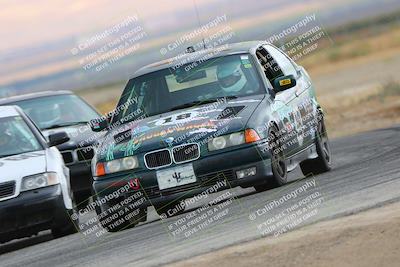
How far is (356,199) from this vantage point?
1066 cm

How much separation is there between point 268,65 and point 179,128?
2.15 m

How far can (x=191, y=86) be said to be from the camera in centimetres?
1305

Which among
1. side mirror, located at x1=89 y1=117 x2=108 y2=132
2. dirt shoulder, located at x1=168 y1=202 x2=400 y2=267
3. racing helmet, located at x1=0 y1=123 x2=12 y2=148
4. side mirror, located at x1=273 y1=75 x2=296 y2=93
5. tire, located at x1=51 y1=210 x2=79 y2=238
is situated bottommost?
tire, located at x1=51 y1=210 x2=79 y2=238

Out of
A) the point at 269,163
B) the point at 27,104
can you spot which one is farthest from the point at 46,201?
the point at 27,104

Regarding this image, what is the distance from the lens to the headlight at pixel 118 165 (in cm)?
1196

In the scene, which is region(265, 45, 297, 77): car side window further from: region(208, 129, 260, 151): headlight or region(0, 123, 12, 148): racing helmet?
region(0, 123, 12, 148): racing helmet

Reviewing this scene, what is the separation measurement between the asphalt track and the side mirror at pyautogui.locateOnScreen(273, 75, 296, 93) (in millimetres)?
1013

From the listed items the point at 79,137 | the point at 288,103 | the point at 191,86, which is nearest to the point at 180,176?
the point at 191,86

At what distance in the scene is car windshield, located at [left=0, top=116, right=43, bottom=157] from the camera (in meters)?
13.4

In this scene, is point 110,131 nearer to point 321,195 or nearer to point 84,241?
point 84,241

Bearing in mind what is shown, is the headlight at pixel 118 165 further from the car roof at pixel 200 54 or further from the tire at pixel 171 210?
the car roof at pixel 200 54

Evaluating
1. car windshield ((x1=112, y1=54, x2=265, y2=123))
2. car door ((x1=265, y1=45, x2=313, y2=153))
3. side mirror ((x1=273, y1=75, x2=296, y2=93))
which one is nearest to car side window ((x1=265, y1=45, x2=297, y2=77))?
car door ((x1=265, y1=45, x2=313, y2=153))

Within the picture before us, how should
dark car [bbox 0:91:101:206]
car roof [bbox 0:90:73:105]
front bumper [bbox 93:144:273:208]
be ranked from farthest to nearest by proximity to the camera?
car roof [bbox 0:90:73:105]
dark car [bbox 0:91:101:206]
front bumper [bbox 93:144:273:208]

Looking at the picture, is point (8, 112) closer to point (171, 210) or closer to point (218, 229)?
point (171, 210)
